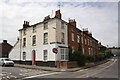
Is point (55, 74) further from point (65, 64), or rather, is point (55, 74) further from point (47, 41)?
point (47, 41)

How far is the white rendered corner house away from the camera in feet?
71.0

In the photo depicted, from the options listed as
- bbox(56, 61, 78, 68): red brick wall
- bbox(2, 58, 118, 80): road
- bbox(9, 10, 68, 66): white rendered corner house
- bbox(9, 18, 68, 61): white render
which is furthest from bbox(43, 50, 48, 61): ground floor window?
bbox(2, 58, 118, 80): road

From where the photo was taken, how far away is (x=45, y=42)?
76.4 ft

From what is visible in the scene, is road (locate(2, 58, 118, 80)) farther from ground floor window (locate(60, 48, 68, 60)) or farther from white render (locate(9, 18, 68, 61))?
ground floor window (locate(60, 48, 68, 60))

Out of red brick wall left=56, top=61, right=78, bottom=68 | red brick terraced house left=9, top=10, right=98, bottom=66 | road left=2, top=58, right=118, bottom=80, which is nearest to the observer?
road left=2, top=58, right=118, bottom=80

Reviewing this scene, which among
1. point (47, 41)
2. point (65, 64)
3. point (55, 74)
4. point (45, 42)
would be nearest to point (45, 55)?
point (45, 42)

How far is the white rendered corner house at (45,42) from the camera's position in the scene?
71.0 feet

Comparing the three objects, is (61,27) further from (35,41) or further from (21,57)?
(21,57)

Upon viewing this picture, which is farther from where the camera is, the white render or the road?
the white render

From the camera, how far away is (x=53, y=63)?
21.1 metres

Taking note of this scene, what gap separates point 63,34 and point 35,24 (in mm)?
6018

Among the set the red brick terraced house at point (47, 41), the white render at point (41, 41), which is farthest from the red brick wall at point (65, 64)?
the white render at point (41, 41)

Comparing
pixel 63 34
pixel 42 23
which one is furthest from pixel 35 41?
pixel 63 34

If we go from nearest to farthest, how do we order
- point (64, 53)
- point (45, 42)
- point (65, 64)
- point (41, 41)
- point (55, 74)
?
1. point (55, 74)
2. point (65, 64)
3. point (64, 53)
4. point (45, 42)
5. point (41, 41)
